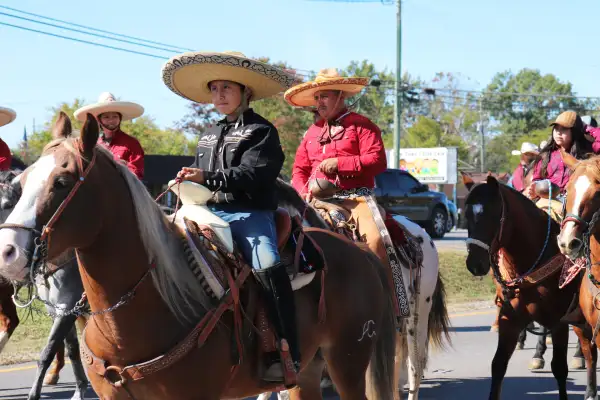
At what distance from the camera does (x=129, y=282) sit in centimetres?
434

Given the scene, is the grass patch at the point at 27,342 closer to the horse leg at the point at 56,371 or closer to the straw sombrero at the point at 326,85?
the horse leg at the point at 56,371

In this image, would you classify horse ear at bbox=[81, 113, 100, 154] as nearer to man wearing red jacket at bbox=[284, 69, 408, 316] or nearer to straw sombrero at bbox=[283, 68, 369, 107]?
straw sombrero at bbox=[283, 68, 369, 107]

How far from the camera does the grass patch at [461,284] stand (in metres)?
18.1

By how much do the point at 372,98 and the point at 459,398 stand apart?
7200cm

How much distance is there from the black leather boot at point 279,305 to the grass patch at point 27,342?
507cm

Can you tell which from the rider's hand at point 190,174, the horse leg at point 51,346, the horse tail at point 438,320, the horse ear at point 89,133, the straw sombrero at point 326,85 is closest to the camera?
the horse ear at point 89,133

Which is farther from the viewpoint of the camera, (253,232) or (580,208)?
(580,208)

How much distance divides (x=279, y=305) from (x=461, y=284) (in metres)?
14.7

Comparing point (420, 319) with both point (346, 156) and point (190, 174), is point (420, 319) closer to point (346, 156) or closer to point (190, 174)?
point (346, 156)

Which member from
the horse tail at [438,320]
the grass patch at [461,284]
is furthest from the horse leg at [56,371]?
the grass patch at [461,284]

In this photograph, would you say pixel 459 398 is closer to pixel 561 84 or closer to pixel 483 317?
pixel 483 317

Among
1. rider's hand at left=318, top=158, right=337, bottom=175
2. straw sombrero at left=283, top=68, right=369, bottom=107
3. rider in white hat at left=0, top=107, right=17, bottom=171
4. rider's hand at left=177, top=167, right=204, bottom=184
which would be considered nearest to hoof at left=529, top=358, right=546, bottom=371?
rider's hand at left=318, top=158, right=337, bottom=175

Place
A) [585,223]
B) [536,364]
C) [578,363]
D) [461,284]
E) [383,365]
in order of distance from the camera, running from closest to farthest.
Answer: [383,365]
[585,223]
[536,364]
[578,363]
[461,284]

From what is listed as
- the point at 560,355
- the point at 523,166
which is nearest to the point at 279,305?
the point at 560,355
